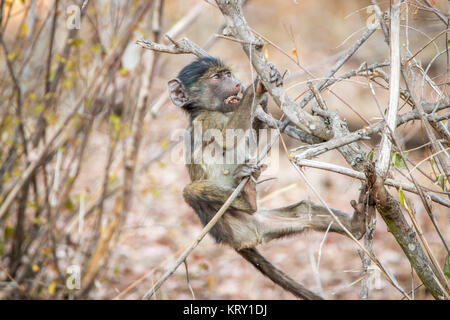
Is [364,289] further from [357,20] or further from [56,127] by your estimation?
[357,20]

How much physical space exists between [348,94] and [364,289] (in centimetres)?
758

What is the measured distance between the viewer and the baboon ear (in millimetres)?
4445

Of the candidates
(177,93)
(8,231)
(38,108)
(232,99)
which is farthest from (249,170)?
(8,231)

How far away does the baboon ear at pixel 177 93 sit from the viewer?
14.6 feet

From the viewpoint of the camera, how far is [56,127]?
580 centimetres

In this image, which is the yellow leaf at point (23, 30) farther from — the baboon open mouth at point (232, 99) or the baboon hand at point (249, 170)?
the baboon hand at point (249, 170)

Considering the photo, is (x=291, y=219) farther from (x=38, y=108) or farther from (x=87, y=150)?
(x=87, y=150)

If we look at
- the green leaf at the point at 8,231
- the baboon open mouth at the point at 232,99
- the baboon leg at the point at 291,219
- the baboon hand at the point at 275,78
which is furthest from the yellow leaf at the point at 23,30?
the baboon hand at the point at 275,78

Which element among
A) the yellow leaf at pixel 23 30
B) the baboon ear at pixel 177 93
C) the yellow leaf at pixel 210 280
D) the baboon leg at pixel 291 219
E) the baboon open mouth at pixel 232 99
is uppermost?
the yellow leaf at pixel 23 30

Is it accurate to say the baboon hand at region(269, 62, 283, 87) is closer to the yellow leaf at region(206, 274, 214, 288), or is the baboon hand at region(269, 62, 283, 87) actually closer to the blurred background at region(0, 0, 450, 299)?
the blurred background at region(0, 0, 450, 299)

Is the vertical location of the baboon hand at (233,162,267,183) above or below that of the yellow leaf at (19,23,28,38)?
below

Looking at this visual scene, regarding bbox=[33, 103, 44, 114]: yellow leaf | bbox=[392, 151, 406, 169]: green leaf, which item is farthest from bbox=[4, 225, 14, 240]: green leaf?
bbox=[392, 151, 406, 169]: green leaf

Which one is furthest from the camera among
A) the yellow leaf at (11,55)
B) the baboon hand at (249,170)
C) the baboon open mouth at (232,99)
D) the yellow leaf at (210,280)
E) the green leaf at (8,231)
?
the yellow leaf at (210,280)

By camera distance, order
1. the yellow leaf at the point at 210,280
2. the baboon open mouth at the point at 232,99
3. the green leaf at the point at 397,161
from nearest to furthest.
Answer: the green leaf at the point at 397,161, the baboon open mouth at the point at 232,99, the yellow leaf at the point at 210,280
